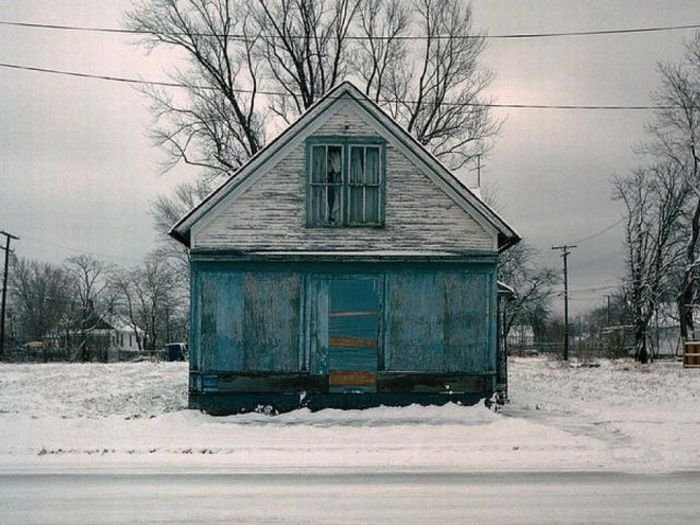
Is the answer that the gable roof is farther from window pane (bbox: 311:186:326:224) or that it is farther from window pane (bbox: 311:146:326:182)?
window pane (bbox: 311:186:326:224)

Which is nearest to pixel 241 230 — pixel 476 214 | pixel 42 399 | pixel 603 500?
pixel 476 214

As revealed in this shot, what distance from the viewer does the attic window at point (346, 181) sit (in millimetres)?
17703

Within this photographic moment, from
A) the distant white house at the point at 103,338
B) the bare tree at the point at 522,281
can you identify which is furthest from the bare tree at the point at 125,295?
the bare tree at the point at 522,281

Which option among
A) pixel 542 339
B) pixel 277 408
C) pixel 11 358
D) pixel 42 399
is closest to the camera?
pixel 277 408

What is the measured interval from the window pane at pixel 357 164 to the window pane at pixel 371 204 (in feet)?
1.05

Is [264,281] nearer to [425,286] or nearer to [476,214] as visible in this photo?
[425,286]

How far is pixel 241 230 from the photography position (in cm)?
1752

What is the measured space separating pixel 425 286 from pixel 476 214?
2.07 m

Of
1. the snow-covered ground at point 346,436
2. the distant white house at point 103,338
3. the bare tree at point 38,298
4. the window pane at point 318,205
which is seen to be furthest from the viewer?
the bare tree at point 38,298

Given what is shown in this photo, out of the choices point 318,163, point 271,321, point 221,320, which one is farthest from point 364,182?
point 221,320

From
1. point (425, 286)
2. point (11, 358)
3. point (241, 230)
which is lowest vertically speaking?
point (11, 358)

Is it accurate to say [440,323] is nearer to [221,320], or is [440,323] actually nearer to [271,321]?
[271,321]

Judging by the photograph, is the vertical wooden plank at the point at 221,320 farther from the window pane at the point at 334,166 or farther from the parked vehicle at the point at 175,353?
the parked vehicle at the point at 175,353

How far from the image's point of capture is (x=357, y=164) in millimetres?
17797
